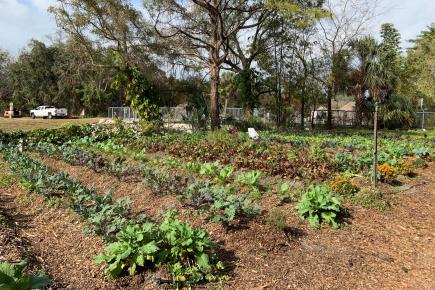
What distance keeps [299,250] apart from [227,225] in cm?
83

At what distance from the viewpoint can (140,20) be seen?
738 inches

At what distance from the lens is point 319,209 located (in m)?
5.05

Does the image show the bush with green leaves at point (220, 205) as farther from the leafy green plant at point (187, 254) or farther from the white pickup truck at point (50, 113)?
the white pickup truck at point (50, 113)

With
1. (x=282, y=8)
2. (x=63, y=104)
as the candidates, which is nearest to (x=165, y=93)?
(x=282, y=8)

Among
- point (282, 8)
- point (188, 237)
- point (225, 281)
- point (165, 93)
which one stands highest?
point (282, 8)

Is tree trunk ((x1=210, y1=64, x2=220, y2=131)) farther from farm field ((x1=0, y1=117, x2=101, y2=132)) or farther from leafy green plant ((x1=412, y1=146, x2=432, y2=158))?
farm field ((x1=0, y1=117, x2=101, y2=132))

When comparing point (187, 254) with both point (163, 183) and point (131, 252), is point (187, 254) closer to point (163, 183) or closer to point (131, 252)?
point (131, 252)

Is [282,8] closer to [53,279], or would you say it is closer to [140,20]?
[140,20]

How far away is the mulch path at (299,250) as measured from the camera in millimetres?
Answer: 3719

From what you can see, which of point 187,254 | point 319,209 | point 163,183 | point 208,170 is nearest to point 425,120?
point 208,170

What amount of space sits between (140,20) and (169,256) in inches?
659

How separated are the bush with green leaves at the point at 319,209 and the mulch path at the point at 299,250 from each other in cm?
11

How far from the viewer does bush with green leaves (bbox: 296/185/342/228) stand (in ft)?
16.2

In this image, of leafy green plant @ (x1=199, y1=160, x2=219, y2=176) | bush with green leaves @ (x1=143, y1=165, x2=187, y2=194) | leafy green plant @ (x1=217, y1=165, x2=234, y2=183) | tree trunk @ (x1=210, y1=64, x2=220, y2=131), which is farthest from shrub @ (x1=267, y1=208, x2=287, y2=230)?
tree trunk @ (x1=210, y1=64, x2=220, y2=131)
